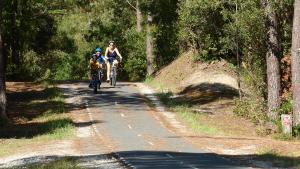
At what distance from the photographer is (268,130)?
81.3 feet

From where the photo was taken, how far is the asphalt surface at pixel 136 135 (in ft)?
53.6

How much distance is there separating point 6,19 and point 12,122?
16.2 metres

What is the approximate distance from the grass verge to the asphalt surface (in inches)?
48.4

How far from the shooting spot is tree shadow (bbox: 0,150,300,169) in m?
15.8

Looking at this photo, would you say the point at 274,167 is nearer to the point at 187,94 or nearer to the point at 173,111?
the point at 173,111

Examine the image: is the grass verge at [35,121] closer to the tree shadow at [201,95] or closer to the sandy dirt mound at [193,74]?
the tree shadow at [201,95]

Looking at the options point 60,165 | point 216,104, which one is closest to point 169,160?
point 60,165

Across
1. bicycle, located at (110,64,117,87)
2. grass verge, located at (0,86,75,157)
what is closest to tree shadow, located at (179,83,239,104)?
bicycle, located at (110,64,117,87)

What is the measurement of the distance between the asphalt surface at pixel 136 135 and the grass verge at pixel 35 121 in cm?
123

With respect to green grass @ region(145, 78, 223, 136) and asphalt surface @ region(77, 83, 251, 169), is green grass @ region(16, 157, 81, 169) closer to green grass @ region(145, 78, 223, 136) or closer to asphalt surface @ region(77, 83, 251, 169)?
asphalt surface @ region(77, 83, 251, 169)

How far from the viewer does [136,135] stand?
22.1m

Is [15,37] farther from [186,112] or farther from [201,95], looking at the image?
[186,112]

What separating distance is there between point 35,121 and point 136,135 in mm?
6677

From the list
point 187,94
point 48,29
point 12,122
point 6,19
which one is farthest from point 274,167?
point 48,29
